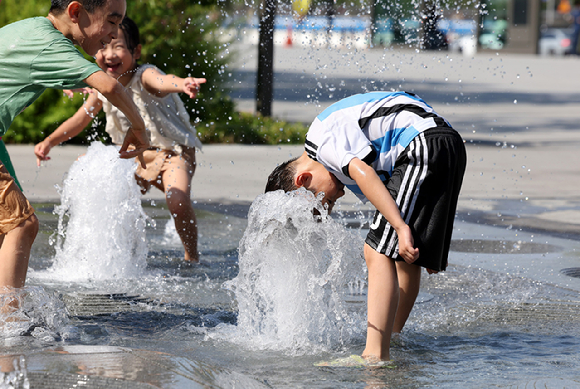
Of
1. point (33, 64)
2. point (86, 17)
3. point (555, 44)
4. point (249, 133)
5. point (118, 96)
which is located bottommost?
point (555, 44)

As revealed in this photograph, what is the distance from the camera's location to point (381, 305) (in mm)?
3129

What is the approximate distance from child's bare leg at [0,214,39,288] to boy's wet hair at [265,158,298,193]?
40.5 inches

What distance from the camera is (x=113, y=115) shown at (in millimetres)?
5230

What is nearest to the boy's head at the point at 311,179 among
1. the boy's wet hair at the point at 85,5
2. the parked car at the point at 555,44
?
the boy's wet hair at the point at 85,5

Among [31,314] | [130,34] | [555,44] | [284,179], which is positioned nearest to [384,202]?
[284,179]

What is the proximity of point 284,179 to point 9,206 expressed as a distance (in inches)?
44.7

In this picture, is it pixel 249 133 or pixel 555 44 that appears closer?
pixel 249 133

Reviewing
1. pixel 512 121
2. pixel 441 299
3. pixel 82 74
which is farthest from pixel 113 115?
pixel 512 121

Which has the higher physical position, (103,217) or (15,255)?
(15,255)

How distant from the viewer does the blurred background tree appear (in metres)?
10.5

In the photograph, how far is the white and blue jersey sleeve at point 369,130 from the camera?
10.2 ft

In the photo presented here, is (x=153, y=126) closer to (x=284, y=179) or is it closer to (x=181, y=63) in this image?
(x=284, y=179)

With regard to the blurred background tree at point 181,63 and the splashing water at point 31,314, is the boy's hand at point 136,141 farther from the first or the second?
the blurred background tree at point 181,63

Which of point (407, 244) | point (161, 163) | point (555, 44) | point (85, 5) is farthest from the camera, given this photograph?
point (555, 44)
